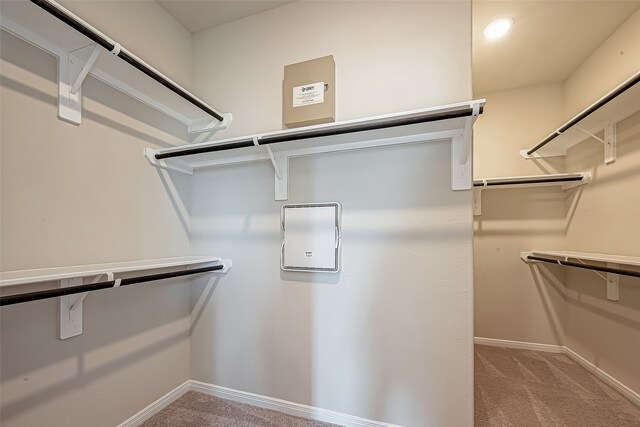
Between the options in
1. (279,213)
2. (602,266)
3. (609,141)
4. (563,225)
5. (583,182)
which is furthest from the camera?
(563,225)

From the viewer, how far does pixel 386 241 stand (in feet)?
4.99

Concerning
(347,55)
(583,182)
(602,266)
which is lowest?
(602,266)

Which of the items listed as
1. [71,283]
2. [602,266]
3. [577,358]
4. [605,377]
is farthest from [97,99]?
[577,358]

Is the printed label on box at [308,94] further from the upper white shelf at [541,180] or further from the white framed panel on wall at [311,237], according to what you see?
the upper white shelf at [541,180]

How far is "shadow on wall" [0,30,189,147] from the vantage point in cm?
114

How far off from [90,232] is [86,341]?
0.52m

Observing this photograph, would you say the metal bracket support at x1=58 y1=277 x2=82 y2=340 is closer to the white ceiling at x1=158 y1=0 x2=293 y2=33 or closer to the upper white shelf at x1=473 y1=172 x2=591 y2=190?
the white ceiling at x1=158 y1=0 x2=293 y2=33

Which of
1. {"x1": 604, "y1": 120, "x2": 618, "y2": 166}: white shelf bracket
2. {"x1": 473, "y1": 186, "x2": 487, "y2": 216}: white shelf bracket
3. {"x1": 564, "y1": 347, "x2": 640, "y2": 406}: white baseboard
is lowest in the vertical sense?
{"x1": 564, "y1": 347, "x2": 640, "y2": 406}: white baseboard

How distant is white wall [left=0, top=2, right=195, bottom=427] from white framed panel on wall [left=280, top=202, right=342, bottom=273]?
781mm

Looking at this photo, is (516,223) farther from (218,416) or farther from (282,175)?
(218,416)

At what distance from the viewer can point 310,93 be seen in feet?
5.08

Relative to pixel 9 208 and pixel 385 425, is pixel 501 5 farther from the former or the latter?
pixel 9 208

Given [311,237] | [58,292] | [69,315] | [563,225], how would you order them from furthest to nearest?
[563,225] → [311,237] → [69,315] → [58,292]

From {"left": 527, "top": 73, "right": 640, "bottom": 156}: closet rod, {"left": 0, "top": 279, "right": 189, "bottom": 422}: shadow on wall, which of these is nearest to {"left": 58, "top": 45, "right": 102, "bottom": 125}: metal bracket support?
{"left": 0, "top": 279, "right": 189, "bottom": 422}: shadow on wall
